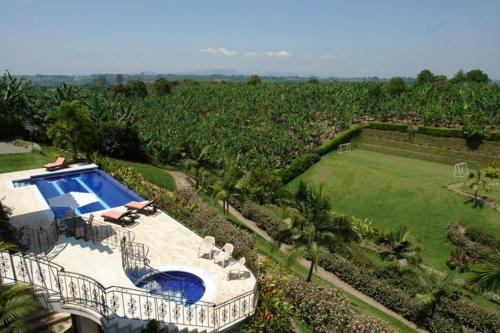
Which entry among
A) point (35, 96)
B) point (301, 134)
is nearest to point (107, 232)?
point (301, 134)

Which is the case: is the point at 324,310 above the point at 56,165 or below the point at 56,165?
below

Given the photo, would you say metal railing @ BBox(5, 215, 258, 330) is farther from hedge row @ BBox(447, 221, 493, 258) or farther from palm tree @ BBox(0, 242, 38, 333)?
hedge row @ BBox(447, 221, 493, 258)

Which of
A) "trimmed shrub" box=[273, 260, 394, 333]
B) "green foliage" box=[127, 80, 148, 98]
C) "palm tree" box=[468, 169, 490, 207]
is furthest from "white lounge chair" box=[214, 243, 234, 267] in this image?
"green foliage" box=[127, 80, 148, 98]

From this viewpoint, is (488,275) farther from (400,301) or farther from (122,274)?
(122,274)

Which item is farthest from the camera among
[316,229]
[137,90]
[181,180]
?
[137,90]

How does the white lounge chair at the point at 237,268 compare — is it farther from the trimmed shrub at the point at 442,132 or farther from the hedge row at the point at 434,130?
the trimmed shrub at the point at 442,132

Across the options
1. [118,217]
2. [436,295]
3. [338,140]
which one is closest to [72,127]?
[118,217]
